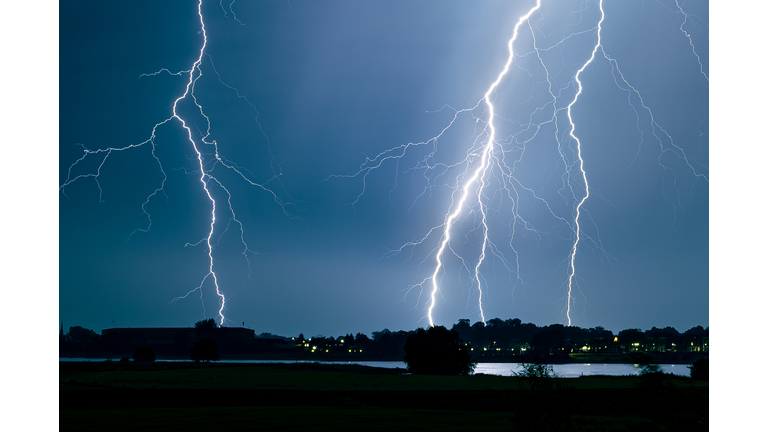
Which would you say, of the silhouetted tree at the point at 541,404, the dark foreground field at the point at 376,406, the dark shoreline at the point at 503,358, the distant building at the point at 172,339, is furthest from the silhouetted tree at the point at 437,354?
the distant building at the point at 172,339

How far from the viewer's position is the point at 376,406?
2052 centimetres

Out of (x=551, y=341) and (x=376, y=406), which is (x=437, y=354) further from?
(x=551, y=341)

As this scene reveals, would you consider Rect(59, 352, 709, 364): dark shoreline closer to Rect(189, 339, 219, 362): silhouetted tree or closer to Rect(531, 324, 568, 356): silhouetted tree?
Rect(531, 324, 568, 356): silhouetted tree

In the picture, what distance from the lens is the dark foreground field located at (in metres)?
6.71

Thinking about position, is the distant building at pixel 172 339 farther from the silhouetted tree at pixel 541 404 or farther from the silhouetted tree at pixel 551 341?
the silhouetted tree at pixel 541 404

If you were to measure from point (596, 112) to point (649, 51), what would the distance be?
396 centimetres

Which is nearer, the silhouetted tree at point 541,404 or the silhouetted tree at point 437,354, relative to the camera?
the silhouetted tree at point 541,404

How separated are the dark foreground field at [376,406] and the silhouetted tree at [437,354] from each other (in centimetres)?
1345

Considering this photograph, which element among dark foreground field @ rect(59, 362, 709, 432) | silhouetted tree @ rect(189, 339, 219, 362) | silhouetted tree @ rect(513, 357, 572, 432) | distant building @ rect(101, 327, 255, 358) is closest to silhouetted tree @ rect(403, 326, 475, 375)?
dark foreground field @ rect(59, 362, 709, 432)

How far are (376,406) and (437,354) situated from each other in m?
25.8

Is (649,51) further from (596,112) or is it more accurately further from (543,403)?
(543,403)

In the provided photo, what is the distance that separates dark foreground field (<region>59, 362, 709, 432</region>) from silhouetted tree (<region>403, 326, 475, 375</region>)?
44.1ft

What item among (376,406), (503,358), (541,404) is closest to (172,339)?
(503,358)

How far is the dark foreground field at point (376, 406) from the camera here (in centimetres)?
671
